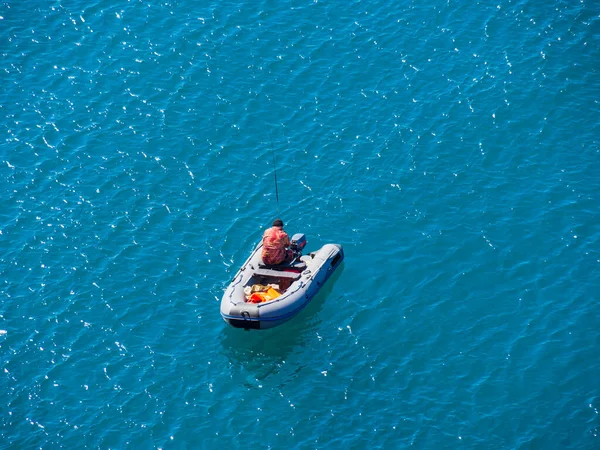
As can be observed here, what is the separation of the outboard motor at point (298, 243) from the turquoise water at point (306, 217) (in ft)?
3.92

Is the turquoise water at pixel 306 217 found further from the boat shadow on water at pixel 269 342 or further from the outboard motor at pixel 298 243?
the outboard motor at pixel 298 243

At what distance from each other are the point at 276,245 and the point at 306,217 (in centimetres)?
378

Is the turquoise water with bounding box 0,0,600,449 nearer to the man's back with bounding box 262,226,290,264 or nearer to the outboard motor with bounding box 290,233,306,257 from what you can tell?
the outboard motor with bounding box 290,233,306,257

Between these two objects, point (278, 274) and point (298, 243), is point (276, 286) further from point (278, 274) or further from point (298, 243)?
point (298, 243)

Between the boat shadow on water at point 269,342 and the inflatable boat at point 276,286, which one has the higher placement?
the inflatable boat at point 276,286

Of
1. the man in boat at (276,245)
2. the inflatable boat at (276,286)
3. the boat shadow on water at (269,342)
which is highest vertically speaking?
the man in boat at (276,245)

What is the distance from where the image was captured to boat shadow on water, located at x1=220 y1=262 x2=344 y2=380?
116 ft

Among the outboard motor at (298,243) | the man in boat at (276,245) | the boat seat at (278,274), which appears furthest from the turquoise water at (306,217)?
the man in boat at (276,245)

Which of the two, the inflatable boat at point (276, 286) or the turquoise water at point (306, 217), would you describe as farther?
the inflatable boat at point (276, 286)

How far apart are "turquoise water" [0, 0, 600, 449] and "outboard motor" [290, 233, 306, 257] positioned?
1194mm

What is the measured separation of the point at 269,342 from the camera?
3622cm

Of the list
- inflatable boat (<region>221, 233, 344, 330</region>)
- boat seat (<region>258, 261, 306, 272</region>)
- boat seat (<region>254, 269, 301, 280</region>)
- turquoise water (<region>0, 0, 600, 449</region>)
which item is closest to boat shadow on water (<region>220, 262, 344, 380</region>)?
turquoise water (<region>0, 0, 600, 449</region>)

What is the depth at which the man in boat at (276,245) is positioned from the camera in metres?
37.5

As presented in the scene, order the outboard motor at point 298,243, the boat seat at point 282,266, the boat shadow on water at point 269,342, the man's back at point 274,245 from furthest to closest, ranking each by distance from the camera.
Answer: the outboard motor at point 298,243
the boat seat at point 282,266
the man's back at point 274,245
the boat shadow on water at point 269,342
